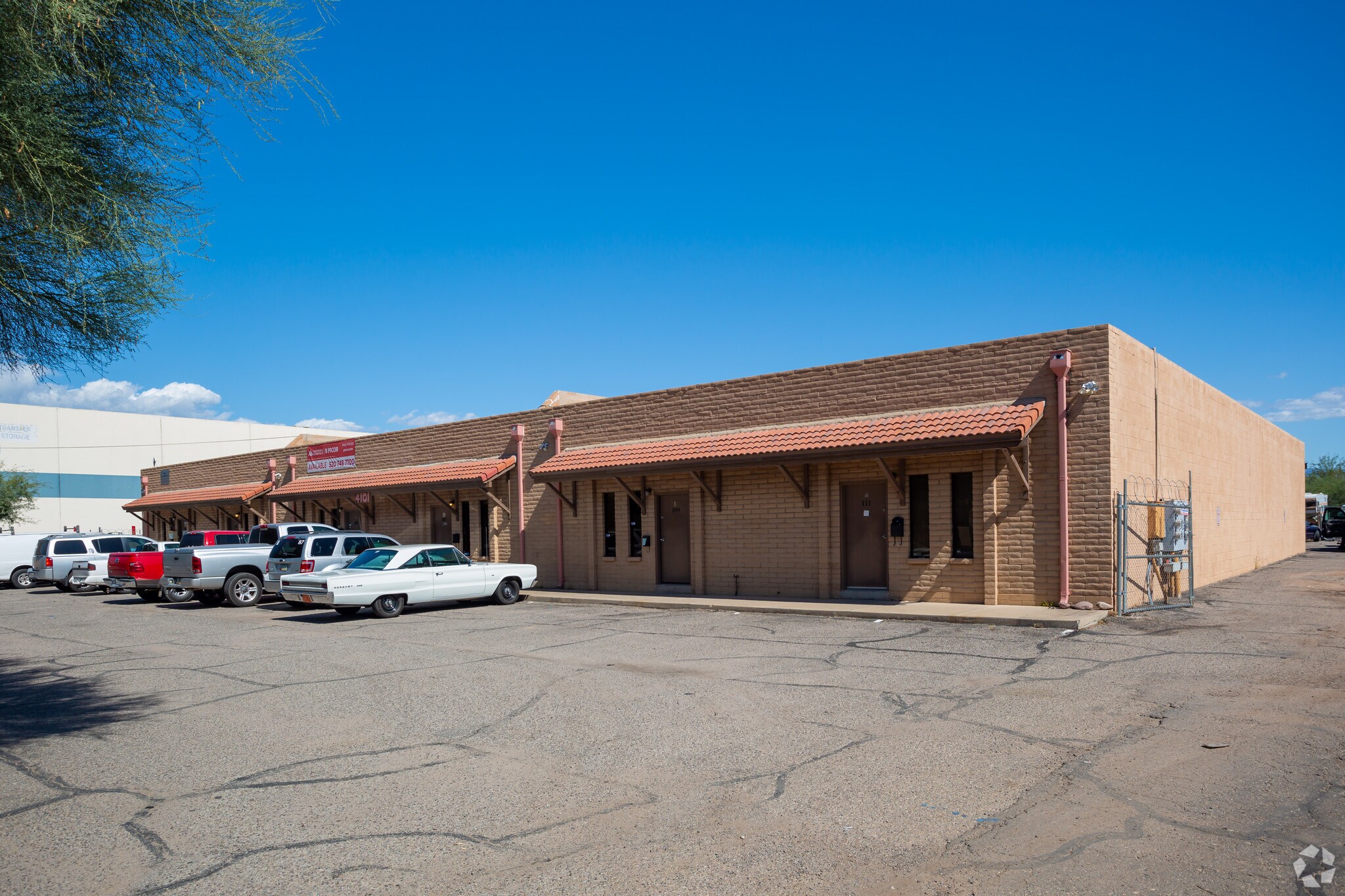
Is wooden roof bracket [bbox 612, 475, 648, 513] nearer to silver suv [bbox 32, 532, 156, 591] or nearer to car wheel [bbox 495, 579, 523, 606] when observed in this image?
car wheel [bbox 495, 579, 523, 606]

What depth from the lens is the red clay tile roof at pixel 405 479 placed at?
26.1 metres

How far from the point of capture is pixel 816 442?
18.7 meters

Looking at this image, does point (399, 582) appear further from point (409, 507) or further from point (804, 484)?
point (409, 507)

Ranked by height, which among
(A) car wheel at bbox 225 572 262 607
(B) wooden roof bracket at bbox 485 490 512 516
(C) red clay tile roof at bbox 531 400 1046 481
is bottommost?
(A) car wheel at bbox 225 572 262 607

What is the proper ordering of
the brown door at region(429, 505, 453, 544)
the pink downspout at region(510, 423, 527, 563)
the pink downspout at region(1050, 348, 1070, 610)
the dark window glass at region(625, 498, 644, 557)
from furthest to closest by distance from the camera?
1. the brown door at region(429, 505, 453, 544)
2. the pink downspout at region(510, 423, 527, 563)
3. the dark window glass at region(625, 498, 644, 557)
4. the pink downspout at region(1050, 348, 1070, 610)

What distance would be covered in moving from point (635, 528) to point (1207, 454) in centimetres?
1368

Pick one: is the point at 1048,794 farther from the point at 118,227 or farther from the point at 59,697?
the point at 59,697

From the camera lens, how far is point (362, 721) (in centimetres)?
901

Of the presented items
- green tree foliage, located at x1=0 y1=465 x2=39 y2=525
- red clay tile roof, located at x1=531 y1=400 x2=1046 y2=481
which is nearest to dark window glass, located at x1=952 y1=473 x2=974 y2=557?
red clay tile roof, located at x1=531 y1=400 x2=1046 y2=481

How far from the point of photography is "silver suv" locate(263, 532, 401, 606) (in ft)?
72.0

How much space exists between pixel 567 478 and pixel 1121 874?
1931cm

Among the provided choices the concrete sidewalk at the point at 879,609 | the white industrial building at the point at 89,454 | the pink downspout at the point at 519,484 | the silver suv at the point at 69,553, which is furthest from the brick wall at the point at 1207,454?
the white industrial building at the point at 89,454

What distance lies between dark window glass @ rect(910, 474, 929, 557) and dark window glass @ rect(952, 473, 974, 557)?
510 millimetres

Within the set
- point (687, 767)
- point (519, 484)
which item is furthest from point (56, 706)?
point (519, 484)
